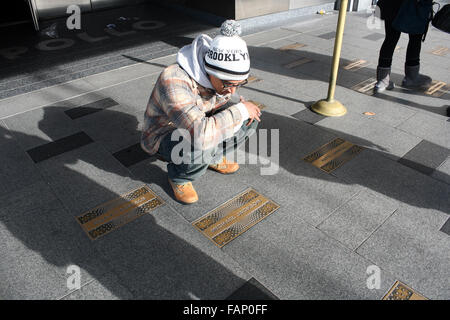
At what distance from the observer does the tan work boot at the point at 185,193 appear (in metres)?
3.35

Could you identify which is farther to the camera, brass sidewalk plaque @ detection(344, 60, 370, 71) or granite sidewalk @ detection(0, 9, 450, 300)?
brass sidewalk plaque @ detection(344, 60, 370, 71)

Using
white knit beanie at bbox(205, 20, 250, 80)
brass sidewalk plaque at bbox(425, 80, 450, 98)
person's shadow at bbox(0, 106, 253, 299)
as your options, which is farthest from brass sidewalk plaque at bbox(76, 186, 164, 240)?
brass sidewalk plaque at bbox(425, 80, 450, 98)

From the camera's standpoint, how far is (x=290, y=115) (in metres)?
4.87

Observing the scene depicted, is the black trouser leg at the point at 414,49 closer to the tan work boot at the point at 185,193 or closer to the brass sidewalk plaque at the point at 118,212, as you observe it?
the tan work boot at the point at 185,193

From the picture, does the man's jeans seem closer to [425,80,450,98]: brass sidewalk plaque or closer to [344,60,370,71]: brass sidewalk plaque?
[425,80,450,98]: brass sidewalk plaque

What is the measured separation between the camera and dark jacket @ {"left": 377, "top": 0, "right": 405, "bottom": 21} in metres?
4.75

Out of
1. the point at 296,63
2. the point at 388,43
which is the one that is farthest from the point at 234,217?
the point at 296,63

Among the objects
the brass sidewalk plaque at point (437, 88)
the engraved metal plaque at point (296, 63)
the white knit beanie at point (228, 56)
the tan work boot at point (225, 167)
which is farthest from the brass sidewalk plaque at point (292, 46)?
the white knit beanie at point (228, 56)

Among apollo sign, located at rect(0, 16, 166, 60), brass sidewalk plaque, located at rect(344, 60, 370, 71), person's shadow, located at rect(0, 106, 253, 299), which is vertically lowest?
person's shadow, located at rect(0, 106, 253, 299)

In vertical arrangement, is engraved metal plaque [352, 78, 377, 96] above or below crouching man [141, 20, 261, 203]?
below

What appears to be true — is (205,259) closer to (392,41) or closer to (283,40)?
(392,41)

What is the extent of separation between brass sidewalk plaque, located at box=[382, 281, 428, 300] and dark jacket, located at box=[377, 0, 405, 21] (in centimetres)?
378

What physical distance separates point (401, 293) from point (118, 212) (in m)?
2.44

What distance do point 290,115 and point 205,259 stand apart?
8.85 feet
